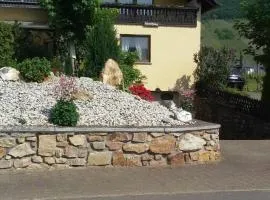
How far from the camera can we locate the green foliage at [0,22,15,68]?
1807 cm

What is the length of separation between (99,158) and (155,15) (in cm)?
1526

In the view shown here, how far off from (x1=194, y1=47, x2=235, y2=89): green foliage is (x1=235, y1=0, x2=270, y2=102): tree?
13.5 feet

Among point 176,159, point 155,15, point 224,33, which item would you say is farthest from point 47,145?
point 224,33

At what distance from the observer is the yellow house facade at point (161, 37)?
25.7 meters

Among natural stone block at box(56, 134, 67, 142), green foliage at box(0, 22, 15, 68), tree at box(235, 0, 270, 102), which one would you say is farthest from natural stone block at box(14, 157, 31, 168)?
tree at box(235, 0, 270, 102)

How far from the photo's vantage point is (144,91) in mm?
15484

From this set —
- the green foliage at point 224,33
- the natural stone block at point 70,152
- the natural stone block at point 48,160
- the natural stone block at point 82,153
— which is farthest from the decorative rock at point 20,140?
the green foliage at point 224,33

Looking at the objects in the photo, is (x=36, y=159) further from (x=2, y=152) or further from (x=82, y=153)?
(x=82, y=153)

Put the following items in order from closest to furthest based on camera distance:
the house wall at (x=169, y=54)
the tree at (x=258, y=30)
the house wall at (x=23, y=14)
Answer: the tree at (x=258, y=30) → the house wall at (x=23, y=14) → the house wall at (x=169, y=54)

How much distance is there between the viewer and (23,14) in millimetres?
24953

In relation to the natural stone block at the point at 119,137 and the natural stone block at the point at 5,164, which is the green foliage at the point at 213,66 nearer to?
the natural stone block at the point at 119,137

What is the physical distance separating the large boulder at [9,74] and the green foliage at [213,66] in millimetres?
12352

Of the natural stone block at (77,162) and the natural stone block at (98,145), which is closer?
the natural stone block at (77,162)

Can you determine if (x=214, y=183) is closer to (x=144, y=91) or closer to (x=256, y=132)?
(x=144, y=91)
